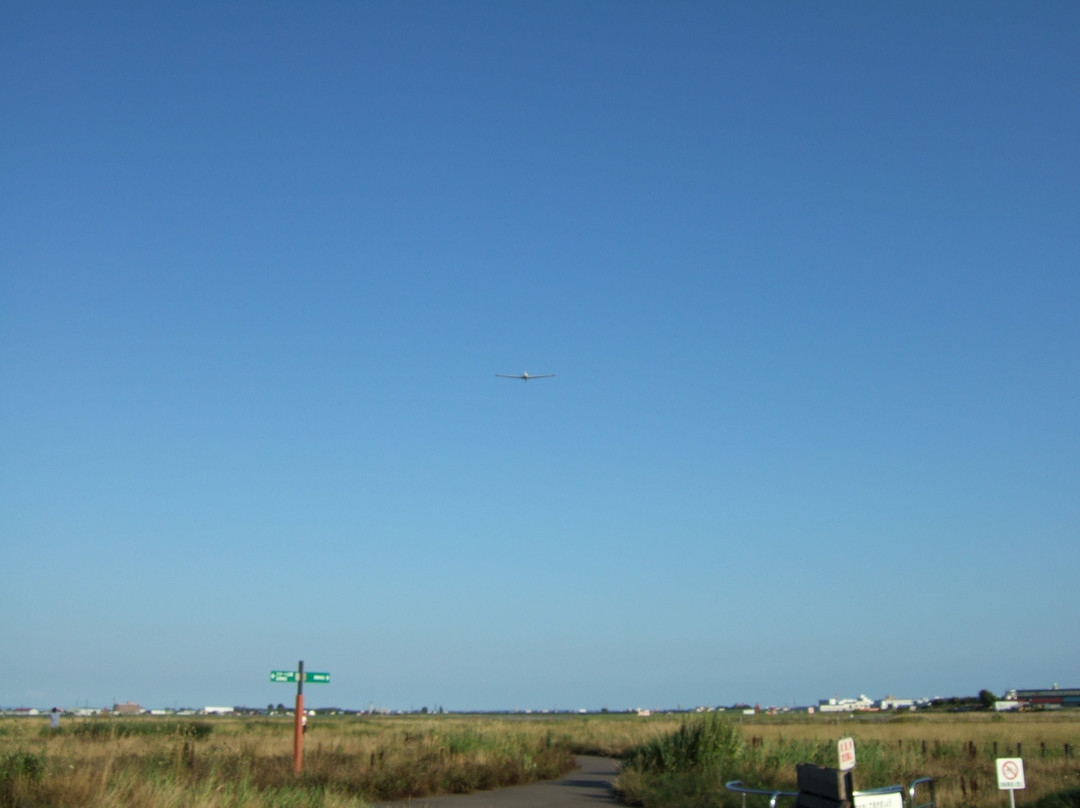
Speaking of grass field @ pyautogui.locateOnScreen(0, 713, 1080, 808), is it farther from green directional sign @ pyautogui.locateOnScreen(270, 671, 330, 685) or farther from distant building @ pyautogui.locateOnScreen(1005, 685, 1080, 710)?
distant building @ pyautogui.locateOnScreen(1005, 685, 1080, 710)

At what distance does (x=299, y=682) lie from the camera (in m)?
19.3

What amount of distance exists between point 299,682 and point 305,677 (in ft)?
0.51

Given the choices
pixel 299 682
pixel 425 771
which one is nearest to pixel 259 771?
pixel 299 682

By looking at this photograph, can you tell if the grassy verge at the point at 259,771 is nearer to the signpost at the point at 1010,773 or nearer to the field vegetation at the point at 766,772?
the field vegetation at the point at 766,772

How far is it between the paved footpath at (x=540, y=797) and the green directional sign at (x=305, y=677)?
9.91ft

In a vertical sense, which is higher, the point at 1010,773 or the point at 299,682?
the point at 299,682

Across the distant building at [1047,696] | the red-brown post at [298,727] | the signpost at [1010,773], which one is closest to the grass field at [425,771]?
the red-brown post at [298,727]

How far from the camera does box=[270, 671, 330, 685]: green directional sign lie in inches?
755

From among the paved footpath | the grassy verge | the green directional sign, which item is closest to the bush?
the paved footpath

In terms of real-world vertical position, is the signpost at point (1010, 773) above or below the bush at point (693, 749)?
above

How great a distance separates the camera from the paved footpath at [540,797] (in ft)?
59.7

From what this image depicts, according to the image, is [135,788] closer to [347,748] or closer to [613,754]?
[347,748]

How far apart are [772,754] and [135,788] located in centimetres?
1611

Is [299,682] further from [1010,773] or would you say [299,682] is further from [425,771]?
[1010,773]
